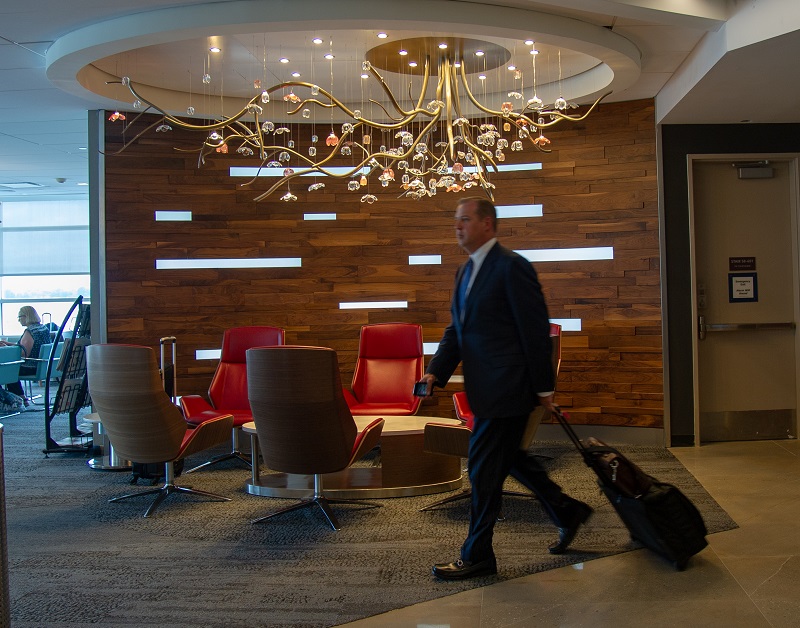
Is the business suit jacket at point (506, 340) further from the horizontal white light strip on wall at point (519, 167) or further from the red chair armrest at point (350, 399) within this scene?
the horizontal white light strip on wall at point (519, 167)

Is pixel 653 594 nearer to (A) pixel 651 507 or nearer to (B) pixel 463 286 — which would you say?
(A) pixel 651 507

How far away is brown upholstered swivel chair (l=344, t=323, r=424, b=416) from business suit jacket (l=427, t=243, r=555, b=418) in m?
3.12

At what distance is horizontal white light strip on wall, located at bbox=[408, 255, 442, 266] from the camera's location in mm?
7582

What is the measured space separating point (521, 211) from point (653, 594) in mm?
4540

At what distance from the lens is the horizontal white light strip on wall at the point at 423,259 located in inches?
299

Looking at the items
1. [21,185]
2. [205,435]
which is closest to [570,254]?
[205,435]

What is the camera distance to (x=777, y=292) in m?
7.25

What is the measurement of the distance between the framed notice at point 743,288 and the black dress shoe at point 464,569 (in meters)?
4.54

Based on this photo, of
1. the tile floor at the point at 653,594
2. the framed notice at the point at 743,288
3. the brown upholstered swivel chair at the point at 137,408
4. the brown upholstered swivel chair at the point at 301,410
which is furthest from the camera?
the framed notice at the point at 743,288

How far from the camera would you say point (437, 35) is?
561 cm

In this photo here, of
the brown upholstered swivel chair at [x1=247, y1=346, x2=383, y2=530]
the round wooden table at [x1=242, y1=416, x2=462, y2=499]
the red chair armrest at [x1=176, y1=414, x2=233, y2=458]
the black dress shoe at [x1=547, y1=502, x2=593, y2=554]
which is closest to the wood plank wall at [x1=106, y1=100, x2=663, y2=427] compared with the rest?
the round wooden table at [x1=242, y1=416, x2=462, y2=499]

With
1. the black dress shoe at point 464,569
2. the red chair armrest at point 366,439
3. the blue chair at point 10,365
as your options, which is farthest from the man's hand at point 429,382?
the blue chair at point 10,365

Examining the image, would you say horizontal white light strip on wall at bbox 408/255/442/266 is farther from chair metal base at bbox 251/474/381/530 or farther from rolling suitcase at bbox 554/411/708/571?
rolling suitcase at bbox 554/411/708/571

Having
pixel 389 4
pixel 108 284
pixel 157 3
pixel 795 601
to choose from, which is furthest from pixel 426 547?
pixel 108 284
